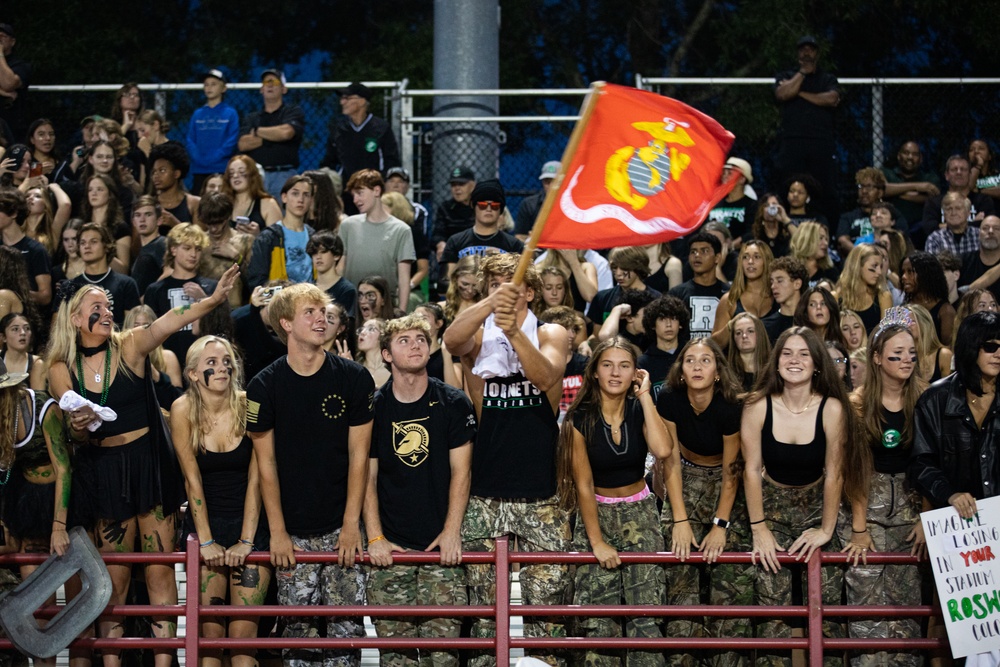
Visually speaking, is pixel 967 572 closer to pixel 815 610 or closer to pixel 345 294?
pixel 815 610

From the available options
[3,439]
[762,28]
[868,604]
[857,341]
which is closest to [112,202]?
[3,439]

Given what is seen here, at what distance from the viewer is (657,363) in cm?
852

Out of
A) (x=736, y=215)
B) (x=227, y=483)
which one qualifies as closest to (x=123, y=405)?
(x=227, y=483)

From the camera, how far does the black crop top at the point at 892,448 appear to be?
6859 mm

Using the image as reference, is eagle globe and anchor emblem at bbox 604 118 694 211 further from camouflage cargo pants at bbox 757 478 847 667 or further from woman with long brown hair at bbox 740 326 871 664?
camouflage cargo pants at bbox 757 478 847 667

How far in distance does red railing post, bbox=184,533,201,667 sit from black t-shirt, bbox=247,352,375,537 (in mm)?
503

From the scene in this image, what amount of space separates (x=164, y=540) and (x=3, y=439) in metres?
0.97

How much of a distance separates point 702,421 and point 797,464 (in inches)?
21.4

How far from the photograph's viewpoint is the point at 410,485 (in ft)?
22.2

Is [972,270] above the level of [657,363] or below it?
above

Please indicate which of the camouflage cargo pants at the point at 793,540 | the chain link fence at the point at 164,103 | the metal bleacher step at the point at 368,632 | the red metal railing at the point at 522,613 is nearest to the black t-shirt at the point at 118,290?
the metal bleacher step at the point at 368,632

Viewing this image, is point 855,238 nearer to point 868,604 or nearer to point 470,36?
point 470,36

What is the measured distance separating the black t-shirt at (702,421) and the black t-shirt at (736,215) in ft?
16.3

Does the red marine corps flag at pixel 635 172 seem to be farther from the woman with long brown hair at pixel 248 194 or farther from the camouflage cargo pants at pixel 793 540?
the woman with long brown hair at pixel 248 194
